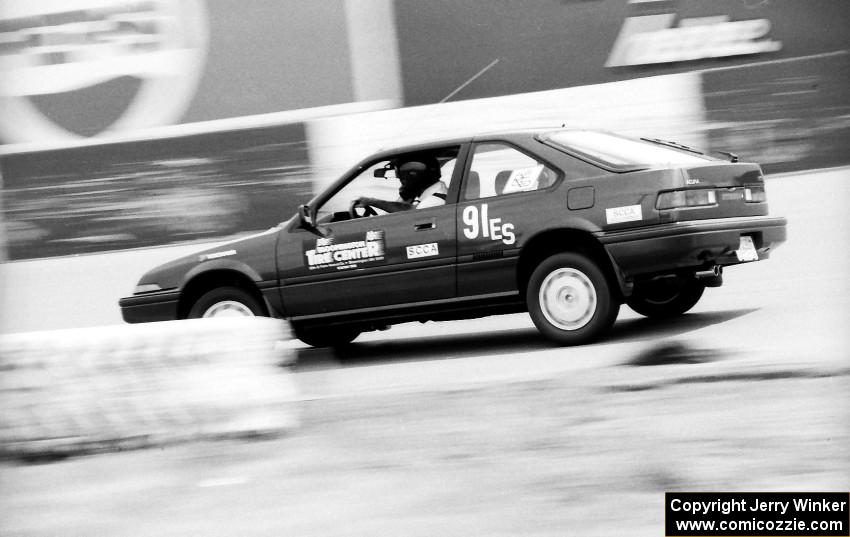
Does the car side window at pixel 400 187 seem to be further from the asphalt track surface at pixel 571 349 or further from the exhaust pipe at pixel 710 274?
the exhaust pipe at pixel 710 274

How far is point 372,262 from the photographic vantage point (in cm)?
744

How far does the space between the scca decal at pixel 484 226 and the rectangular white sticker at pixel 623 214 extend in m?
0.62

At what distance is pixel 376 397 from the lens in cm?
617

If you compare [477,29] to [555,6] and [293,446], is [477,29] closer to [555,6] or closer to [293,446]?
[555,6]

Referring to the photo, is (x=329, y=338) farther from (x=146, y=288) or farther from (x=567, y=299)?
(x=567, y=299)

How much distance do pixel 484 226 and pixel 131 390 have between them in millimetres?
2629

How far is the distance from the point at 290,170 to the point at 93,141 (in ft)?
6.95

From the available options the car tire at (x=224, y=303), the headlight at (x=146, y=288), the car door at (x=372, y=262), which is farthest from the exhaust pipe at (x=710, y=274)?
the headlight at (x=146, y=288)

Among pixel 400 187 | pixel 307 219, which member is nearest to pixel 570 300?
pixel 400 187

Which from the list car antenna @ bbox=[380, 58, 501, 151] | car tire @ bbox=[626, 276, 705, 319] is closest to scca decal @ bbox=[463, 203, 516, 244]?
car tire @ bbox=[626, 276, 705, 319]

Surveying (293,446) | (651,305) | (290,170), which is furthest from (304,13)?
(293,446)

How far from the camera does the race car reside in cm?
668

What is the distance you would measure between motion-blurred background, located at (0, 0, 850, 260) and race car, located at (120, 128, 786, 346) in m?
2.77

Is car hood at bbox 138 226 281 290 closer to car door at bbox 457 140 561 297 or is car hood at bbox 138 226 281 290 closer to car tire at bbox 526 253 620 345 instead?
car door at bbox 457 140 561 297
